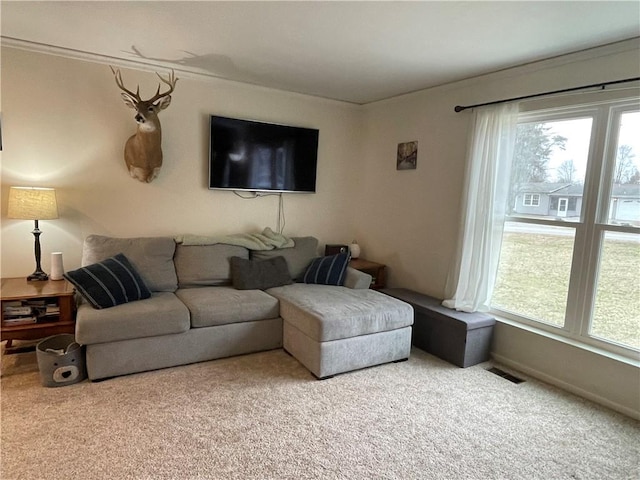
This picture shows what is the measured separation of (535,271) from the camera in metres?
3.19

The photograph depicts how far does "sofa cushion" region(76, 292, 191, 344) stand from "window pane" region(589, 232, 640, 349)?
118 inches

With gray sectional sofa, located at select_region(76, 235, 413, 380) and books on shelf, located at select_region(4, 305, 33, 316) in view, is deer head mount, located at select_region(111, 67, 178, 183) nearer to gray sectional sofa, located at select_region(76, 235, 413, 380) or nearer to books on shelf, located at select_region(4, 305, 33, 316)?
gray sectional sofa, located at select_region(76, 235, 413, 380)

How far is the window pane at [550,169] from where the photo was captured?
2910 millimetres

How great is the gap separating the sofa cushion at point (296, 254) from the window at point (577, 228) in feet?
6.05

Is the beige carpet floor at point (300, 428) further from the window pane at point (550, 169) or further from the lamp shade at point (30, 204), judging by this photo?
the window pane at point (550, 169)

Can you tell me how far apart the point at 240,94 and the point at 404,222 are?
2177 mm

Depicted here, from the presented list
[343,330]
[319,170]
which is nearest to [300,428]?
[343,330]

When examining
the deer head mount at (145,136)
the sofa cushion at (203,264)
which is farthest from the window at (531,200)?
the deer head mount at (145,136)

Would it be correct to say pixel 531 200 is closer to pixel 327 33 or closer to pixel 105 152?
pixel 327 33

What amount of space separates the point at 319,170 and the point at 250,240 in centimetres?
128

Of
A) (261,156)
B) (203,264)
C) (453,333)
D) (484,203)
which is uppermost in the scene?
(261,156)

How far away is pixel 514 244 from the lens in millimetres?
3338

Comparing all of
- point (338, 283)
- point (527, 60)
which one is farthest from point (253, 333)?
point (527, 60)

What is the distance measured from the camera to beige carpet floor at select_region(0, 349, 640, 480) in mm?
1937
